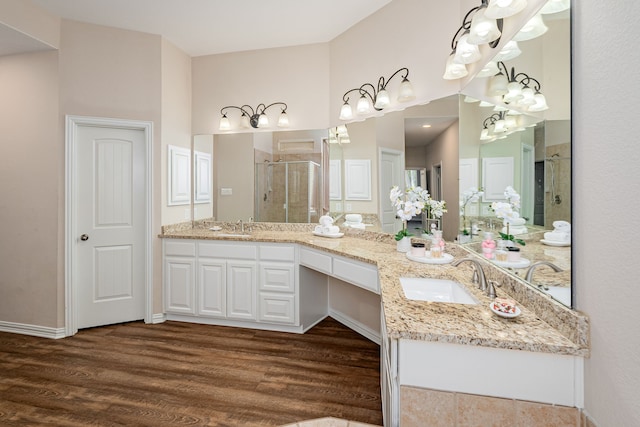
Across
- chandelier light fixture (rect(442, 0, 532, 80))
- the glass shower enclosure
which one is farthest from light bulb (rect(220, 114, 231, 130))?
chandelier light fixture (rect(442, 0, 532, 80))

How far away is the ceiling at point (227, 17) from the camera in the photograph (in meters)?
2.65

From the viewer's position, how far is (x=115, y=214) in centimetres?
309

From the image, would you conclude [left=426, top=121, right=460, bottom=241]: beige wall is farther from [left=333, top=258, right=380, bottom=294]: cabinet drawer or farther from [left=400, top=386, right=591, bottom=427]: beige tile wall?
[left=400, top=386, right=591, bottom=427]: beige tile wall

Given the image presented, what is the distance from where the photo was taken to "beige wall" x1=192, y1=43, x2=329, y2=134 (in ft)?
10.9

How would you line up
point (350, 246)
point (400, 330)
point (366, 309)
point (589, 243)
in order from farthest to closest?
point (366, 309) < point (350, 246) < point (400, 330) < point (589, 243)

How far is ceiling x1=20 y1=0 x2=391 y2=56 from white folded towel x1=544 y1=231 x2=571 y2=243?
2.40 meters

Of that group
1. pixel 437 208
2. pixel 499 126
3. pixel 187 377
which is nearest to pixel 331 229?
pixel 437 208

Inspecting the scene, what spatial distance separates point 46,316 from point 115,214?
109cm

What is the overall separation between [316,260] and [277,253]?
448mm

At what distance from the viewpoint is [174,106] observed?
11.0 feet

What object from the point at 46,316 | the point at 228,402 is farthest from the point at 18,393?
the point at 228,402

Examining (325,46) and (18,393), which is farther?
(325,46)

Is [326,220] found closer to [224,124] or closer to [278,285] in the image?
[278,285]

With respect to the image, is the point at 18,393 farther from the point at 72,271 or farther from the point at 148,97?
the point at 148,97
